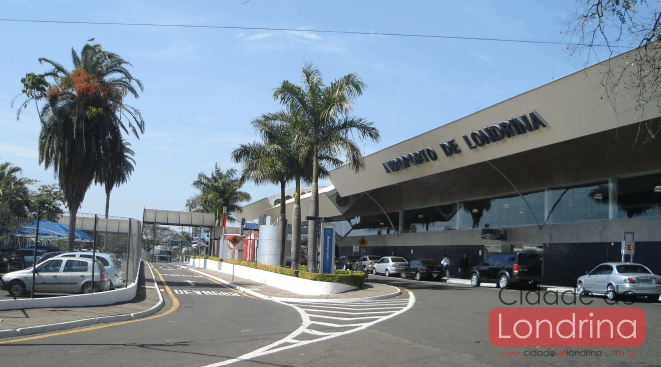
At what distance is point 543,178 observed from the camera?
102 ft

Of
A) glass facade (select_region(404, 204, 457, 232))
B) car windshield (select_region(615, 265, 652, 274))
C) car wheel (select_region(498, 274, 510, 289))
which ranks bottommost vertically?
car wheel (select_region(498, 274, 510, 289))

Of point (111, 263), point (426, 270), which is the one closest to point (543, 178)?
point (426, 270)

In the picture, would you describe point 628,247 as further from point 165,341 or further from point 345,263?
point 345,263

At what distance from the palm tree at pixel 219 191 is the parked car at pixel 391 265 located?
26.1 meters

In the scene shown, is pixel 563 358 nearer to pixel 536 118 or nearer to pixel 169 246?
pixel 536 118

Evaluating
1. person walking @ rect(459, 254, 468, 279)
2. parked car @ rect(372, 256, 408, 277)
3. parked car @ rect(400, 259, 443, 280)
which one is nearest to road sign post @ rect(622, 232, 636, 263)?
parked car @ rect(400, 259, 443, 280)

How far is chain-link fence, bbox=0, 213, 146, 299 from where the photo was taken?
13.6 m

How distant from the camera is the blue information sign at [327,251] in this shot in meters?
24.3

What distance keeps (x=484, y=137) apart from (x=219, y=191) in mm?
39078

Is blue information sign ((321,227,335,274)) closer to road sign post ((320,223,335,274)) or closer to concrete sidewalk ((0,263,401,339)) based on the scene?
road sign post ((320,223,335,274))

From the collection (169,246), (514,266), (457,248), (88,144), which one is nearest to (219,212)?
(457,248)

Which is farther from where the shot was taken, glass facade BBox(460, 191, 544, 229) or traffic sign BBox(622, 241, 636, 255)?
glass facade BBox(460, 191, 544, 229)

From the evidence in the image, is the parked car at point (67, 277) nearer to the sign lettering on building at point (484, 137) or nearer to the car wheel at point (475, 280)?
the sign lettering on building at point (484, 137)

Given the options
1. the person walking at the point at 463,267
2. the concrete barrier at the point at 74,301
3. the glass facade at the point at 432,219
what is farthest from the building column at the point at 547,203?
the concrete barrier at the point at 74,301
